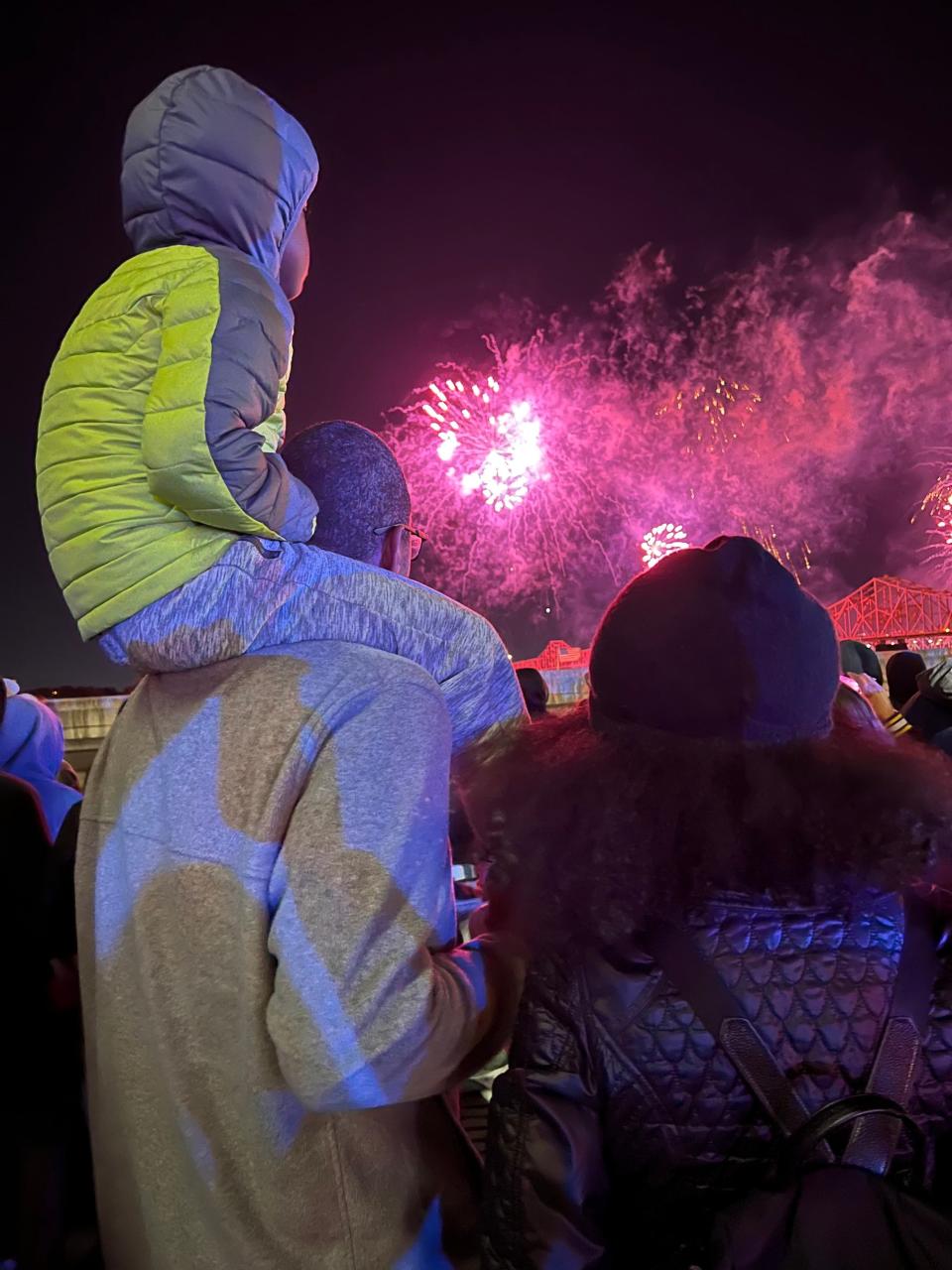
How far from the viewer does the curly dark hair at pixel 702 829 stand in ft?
3.78

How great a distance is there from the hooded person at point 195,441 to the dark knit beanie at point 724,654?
24 cm

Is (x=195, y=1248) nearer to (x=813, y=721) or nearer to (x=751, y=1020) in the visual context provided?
(x=751, y=1020)

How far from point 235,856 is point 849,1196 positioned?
884mm

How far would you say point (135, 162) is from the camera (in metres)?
1.23

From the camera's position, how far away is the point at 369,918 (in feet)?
3.42

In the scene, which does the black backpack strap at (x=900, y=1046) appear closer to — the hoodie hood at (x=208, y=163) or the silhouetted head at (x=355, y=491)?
the silhouetted head at (x=355, y=491)

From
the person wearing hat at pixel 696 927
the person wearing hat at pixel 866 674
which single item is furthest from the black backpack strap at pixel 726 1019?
the person wearing hat at pixel 866 674

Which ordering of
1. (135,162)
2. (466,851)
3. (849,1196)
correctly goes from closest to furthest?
(849,1196), (135,162), (466,851)

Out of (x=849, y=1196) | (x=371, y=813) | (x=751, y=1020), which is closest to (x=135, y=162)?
(x=371, y=813)

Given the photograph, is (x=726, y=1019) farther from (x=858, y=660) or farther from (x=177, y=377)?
(x=858, y=660)

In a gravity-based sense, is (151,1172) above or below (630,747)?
below

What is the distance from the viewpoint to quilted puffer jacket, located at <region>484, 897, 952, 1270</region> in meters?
1.12

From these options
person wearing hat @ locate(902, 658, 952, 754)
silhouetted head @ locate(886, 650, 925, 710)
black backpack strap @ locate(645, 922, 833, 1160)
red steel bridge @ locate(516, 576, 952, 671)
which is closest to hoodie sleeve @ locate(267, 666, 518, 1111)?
black backpack strap @ locate(645, 922, 833, 1160)

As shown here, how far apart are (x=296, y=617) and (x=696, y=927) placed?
0.73m
